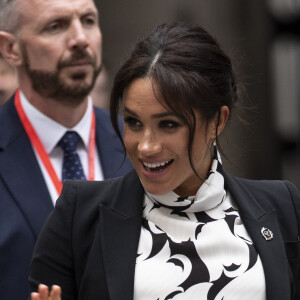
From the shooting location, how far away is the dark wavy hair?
10.0 feet

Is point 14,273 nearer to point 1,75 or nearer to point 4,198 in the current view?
point 4,198

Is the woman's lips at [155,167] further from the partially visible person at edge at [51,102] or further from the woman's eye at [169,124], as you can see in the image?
the partially visible person at edge at [51,102]

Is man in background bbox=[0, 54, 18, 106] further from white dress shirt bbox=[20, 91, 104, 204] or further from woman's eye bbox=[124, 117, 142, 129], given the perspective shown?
woman's eye bbox=[124, 117, 142, 129]

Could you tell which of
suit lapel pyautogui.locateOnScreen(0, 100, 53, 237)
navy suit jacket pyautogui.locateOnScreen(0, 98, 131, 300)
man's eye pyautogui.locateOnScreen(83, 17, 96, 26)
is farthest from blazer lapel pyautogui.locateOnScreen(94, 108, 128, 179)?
man's eye pyautogui.locateOnScreen(83, 17, 96, 26)

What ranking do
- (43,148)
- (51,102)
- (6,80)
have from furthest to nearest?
(6,80), (51,102), (43,148)

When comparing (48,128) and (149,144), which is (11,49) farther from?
(149,144)

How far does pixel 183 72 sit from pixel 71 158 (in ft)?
4.49

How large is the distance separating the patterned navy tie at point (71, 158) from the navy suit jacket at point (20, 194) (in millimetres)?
123

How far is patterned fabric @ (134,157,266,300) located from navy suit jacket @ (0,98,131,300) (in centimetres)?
77

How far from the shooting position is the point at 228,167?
10430 mm

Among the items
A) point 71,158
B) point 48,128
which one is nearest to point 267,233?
point 71,158

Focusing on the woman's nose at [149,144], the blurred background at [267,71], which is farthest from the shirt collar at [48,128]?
the blurred background at [267,71]

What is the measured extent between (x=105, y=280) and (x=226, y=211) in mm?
531

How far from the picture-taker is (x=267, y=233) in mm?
3254
